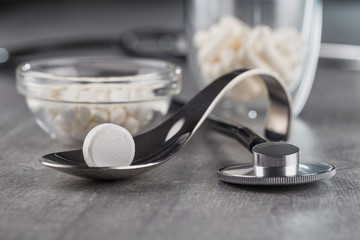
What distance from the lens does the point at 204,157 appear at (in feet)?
2.20

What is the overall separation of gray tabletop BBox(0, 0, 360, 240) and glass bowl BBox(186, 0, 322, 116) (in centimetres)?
12

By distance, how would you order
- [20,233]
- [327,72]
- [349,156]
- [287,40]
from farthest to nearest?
[327,72] < [287,40] < [349,156] < [20,233]

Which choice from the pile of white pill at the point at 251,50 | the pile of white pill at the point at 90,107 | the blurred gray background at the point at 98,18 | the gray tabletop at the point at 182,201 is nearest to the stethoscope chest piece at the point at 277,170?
the gray tabletop at the point at 182,201

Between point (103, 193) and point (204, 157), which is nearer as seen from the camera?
point (103, 193)

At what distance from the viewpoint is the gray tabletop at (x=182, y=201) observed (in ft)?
1.53

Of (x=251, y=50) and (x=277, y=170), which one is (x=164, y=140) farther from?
(x=251, y=50)

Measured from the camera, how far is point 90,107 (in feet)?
2.21

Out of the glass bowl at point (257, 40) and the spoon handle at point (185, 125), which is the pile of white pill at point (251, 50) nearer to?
the glass bowl at point (257, 40)

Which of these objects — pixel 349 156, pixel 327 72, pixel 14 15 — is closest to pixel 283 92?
pixel 349 156

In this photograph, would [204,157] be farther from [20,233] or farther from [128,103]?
[20,233]

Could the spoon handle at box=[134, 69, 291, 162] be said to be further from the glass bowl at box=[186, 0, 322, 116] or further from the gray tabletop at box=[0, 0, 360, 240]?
the glass bowl at box=[186, 0, 322, 116]

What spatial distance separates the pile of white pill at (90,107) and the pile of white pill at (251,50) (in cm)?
15

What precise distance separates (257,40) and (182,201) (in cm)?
33

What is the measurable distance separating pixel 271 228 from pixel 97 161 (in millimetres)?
162
